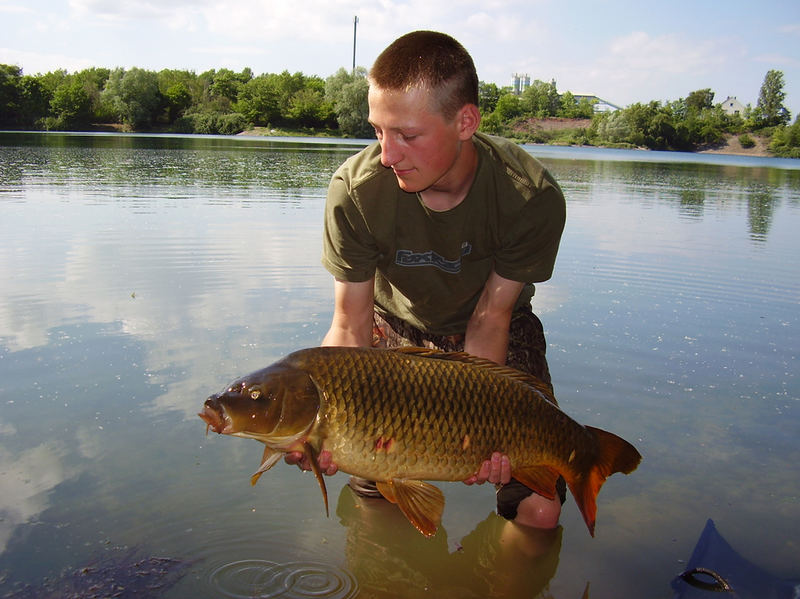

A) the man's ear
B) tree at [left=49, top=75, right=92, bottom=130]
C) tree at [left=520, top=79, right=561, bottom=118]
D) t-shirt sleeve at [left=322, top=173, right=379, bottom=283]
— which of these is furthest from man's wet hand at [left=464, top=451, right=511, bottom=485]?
tree at [left=520, top=79, right=561, bottom=118]

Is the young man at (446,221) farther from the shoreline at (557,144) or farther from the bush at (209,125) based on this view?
the bush at (209,125)

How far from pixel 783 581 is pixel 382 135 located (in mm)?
1973

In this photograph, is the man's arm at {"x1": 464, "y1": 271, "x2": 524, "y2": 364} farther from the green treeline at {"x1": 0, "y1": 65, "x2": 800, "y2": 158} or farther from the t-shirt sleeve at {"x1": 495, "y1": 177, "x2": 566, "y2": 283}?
the green treeline at {"x1": 0, "y1": 65, "x2": 800, "y2": 158}

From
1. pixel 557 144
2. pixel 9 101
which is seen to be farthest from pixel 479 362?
pixel 557 144

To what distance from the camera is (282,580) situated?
234cm

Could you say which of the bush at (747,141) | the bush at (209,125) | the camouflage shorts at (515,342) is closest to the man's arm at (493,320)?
the camouflage shorts at (515,342)

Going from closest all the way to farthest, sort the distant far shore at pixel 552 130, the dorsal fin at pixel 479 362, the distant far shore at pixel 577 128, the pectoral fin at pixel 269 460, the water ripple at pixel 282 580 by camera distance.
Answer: the pectoral fin at pixel 269 460
the dorsal fin at pixel 479 362
the water ripple at pixel 282 580
the distant far shore at pixel 552 130
the distant far shore at pixel 577 128

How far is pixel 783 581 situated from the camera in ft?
7.75

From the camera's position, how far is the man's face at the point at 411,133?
2295 millimetres

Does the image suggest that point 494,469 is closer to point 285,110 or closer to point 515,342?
point 515,342

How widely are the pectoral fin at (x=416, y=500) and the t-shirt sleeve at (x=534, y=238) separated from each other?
0.93 m

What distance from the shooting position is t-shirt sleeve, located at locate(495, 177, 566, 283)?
102 inches

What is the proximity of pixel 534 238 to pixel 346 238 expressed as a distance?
69 centimetres

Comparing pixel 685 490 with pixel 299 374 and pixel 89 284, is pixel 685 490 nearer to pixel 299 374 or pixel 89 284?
pixel 299 374
